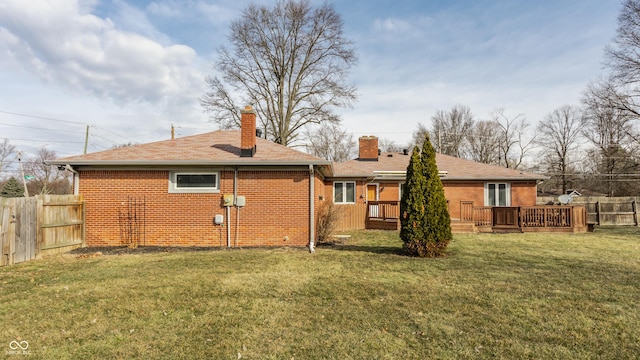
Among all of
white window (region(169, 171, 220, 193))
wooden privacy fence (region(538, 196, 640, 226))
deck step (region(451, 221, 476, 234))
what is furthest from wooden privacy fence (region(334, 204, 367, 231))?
wooden privacy fence (region(538, 196, 640, 226))

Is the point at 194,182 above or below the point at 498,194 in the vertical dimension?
above

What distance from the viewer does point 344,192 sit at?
1695 centimetres

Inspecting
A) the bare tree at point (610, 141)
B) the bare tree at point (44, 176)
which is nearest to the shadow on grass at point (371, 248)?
the bare tree at point (610, 141)

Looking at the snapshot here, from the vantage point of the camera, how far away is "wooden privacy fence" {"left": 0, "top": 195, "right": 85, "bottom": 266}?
24.8 feet

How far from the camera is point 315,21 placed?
85.1ft

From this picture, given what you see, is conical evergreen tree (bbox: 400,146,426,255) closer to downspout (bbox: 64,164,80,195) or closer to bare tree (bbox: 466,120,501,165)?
downspout (bbox: 64,164,80,195)

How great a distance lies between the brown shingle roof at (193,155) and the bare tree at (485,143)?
34981 mm

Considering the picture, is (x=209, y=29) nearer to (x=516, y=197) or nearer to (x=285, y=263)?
(x=285, y=263)

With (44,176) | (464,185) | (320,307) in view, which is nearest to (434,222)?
(320,307)

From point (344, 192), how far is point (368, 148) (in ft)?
16.1

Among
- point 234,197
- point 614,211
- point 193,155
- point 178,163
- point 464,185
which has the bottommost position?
point 614,211

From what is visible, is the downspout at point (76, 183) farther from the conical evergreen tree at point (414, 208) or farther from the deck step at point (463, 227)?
the deck step at point (463, 227)

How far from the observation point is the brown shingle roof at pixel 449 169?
58.6 ft

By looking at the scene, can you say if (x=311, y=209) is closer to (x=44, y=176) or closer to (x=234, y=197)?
(x=234, y=197)
